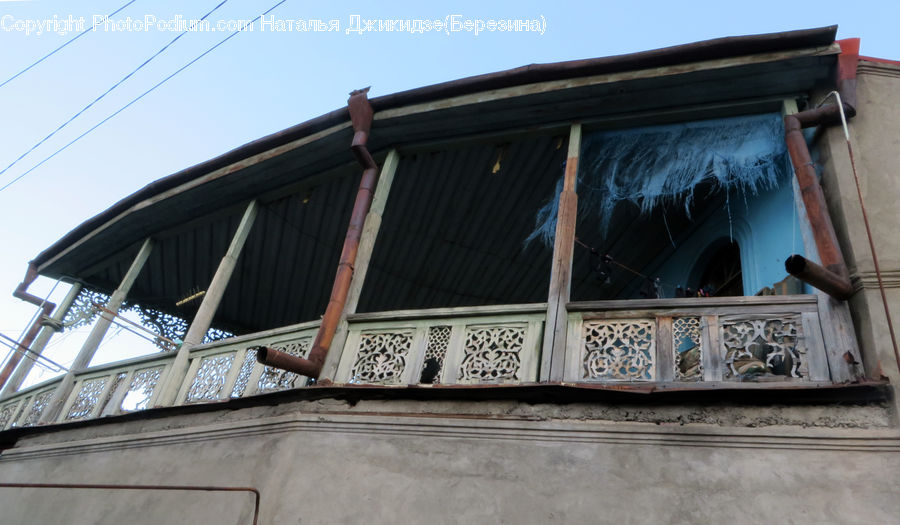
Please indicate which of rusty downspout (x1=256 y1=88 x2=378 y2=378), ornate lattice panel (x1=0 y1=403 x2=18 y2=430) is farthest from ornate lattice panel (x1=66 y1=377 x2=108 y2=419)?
rusty downspout (x1=256 y1=88 x2=378 y2=378)

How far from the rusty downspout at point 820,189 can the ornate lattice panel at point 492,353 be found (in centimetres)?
202

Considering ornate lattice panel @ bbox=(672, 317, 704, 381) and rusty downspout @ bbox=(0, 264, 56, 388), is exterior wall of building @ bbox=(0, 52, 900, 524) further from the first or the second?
rusty downspout @ bbox=(0, 264, 56, 388)

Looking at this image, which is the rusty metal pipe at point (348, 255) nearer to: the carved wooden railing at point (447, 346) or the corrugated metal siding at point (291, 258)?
the carved wooden railing at point (447, 346)

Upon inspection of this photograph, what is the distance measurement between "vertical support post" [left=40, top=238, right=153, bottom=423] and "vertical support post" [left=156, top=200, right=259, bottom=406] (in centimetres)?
189

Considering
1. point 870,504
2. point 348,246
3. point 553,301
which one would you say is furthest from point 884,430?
point 348,246

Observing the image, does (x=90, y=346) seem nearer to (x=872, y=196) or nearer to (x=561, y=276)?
(x=561, y=276)

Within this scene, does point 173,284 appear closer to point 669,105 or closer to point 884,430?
point 669,105

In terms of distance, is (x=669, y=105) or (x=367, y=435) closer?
(x=367, y=435)

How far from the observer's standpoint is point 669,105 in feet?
20.0

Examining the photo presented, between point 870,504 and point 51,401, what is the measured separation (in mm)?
8265

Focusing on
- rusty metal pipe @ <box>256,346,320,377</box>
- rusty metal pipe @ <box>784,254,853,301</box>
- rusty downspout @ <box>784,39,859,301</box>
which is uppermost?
rusty downspout @ <box>784,39,859,301</box>

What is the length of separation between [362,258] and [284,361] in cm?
153

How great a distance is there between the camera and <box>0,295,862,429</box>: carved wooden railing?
459 centimetres

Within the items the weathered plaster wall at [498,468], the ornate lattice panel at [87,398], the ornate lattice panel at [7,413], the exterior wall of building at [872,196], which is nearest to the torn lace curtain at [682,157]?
the exterior wall of building at [872,196]
